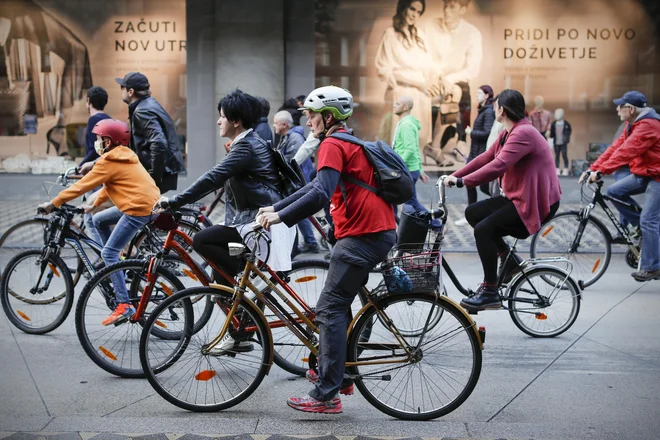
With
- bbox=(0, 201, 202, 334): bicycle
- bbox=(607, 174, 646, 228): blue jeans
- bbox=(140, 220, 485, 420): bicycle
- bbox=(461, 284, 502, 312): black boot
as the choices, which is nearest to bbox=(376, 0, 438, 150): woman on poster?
→ bbox=(607, 174, 646, 228): blue jeans

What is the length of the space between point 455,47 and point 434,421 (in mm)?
10927

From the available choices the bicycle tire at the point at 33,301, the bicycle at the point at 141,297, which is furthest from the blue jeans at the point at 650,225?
the bicycle tire at the point at 33,301

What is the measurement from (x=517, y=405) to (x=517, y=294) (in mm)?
1688

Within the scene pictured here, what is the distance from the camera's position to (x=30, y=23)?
15406mm

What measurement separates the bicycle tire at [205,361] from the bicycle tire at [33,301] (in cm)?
180

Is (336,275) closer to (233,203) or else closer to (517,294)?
(233,203)

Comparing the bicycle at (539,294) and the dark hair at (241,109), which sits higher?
the dark hair at (241,109)

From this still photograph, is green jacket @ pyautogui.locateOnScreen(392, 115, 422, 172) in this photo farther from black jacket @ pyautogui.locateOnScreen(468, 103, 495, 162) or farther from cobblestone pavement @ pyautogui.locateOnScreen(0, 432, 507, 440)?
cobblestone pavement @ pyautogui.locateOnScreen(0, 432, 507, 440)

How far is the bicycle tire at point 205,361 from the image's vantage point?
17.3ft

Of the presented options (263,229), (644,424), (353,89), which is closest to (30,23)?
(353,89)

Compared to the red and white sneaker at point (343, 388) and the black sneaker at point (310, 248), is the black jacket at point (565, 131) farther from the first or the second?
the red and white sneaker at point (343, 388)

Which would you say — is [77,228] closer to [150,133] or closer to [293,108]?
[150,133]

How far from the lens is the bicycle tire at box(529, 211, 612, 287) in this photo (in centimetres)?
888

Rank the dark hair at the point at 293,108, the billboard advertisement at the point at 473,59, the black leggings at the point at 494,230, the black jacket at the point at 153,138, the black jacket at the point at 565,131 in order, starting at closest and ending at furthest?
the black leggings at the point at 494,230 < the black jacket at the point at 153,138 < the dark hair at the point at 293,108 < the billboard advertisement at the point at 473,59 < the black jacket at the point at 565,131
